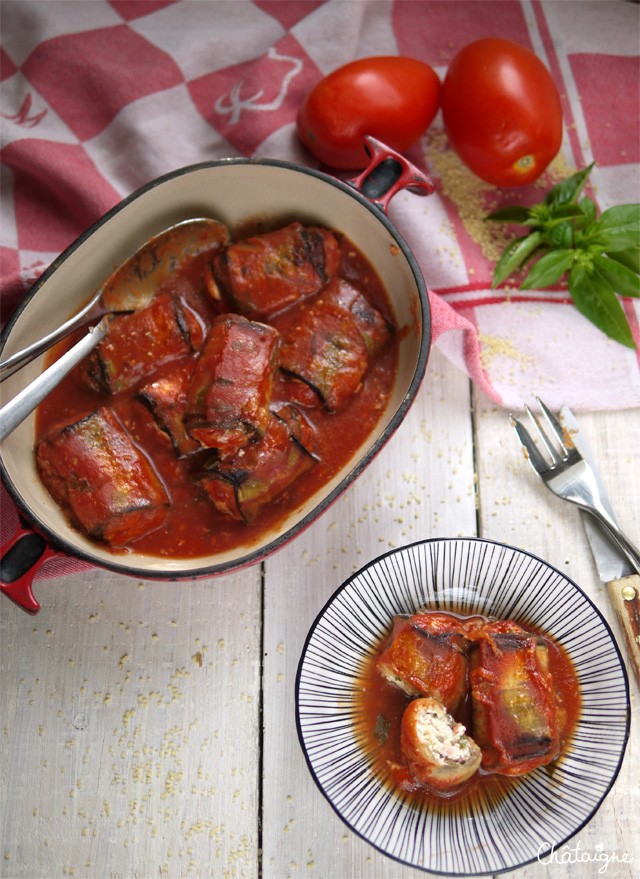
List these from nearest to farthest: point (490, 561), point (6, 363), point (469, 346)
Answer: point (6, 363), point (490, 561), point (469, 346)

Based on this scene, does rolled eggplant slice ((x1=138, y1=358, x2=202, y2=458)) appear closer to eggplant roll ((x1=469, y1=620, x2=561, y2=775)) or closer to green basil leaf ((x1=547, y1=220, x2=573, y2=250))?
eggplant roll ((x1=469, y1=620, x2=561, y2=775))

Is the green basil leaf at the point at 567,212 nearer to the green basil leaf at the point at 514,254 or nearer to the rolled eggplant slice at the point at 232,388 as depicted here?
the green basil leaf at the point at 514,254

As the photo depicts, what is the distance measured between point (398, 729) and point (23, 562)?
1.12 meters

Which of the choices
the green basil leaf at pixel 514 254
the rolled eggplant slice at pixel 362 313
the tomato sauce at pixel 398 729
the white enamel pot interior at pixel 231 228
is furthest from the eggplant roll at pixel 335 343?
the tomato sauce at pixel 398 729

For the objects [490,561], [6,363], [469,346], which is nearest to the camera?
[6,363]

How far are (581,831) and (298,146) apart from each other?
227cm

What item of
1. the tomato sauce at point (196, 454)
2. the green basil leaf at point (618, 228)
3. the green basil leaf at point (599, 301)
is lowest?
the green basil leaf at point (599, 301)

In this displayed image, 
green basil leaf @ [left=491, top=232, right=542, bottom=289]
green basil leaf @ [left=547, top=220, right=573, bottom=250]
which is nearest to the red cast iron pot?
green basil leaf @ [left=491, top=232, right=542, bottom=289]

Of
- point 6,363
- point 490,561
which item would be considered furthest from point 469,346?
point 6,363

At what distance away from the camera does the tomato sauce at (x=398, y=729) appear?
2.43m

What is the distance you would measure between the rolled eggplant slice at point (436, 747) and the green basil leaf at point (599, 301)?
1299 millimetres

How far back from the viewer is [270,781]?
103 inches

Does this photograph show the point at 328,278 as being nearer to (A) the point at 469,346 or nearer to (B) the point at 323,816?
(A) the point at 469,346

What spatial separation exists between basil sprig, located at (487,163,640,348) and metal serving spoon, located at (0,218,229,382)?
3.14ft
